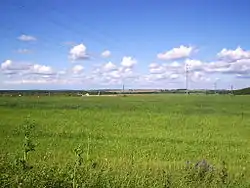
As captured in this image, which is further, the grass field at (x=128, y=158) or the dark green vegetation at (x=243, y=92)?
the dark green vegetation at (x=243, y=92)

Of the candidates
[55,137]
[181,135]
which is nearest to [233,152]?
[181,135]

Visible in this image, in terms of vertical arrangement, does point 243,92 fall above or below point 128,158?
above

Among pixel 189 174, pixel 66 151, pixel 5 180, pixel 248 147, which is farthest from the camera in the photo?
pixel 248 147

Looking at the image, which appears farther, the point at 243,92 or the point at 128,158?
the point at 243,92

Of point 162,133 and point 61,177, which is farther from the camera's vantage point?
point 162,133

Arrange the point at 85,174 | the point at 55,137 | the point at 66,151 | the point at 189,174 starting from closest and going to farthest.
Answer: the point at 85,174, the point at 189,174, the point at 66,151, the point at 55,137

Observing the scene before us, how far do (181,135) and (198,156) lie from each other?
32.4ft

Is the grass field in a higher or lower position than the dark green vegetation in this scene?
lower

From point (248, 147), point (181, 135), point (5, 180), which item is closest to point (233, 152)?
point (248, 147)

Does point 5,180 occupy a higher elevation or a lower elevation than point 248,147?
higher

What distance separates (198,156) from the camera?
1920 cm

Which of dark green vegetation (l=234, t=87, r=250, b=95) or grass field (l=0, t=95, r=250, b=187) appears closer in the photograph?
grass field (l=0, t=95, r=250, b=187)

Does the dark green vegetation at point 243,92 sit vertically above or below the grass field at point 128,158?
above

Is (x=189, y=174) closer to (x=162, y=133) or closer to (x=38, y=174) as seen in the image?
(x=38, y=174)
